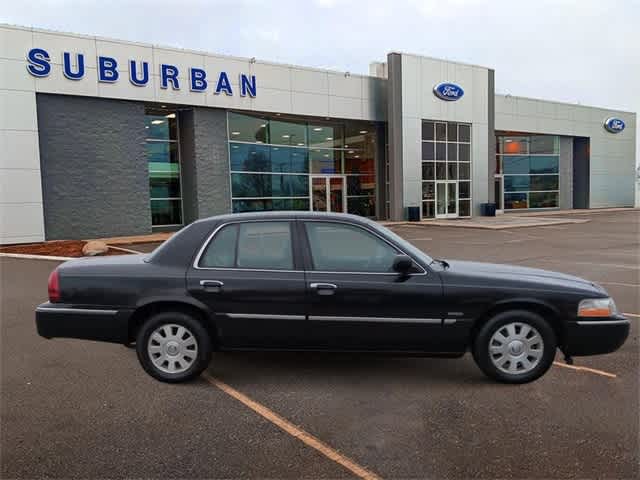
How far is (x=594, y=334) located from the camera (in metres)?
4.33

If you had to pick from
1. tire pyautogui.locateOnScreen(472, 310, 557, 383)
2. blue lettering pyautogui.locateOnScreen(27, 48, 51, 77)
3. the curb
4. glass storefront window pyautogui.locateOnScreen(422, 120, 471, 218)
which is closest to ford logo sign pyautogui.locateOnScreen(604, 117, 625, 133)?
glass storefront window pyautogui.locateOnScreen(422, 120, 471, 218)

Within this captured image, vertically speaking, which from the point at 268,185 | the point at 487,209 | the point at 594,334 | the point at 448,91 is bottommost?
the point at 594,334

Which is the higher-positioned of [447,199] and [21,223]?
[447,199]

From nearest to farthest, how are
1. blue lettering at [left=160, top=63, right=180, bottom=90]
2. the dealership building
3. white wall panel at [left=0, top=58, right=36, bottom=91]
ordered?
white wall panel at [left=0, top=58, right=36, bottom=91], the dealership building, blue lettering at [left=160, top=63, right=180, bottom=90]

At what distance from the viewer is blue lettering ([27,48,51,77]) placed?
59.6ft

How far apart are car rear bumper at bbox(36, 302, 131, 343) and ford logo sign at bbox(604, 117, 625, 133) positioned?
45.1 m

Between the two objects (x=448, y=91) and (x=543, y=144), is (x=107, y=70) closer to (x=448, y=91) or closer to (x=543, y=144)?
(x=448, y=91)

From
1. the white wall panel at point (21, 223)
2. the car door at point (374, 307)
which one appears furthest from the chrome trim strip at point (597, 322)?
the white wall panel at point (21, 223)

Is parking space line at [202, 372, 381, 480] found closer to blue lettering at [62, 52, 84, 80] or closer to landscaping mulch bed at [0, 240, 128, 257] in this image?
landscaping mulch bed at [0, 240, 128, 257]

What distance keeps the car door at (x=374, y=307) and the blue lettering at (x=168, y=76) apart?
19.1 meters

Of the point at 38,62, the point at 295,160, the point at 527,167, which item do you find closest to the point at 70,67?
the point at 38,62

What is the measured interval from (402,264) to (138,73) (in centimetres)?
1938

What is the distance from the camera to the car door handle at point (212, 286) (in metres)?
4.44

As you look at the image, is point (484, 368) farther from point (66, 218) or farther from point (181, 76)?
point (181, 76)
